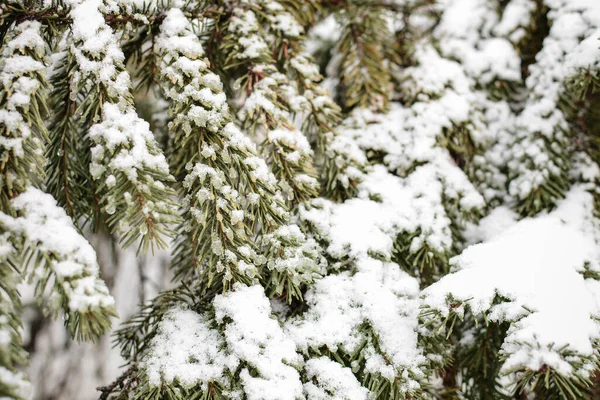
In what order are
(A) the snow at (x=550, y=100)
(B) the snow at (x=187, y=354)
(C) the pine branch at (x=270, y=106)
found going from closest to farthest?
(B) the snow at (x=187, y=354), (C) the pine branch at (x=270, y=106), (A) the snow at (x=550, y=100)

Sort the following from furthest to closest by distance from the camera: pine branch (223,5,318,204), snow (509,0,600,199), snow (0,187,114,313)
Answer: snow (509,0,600,199) < pine branch (223,5,318,204) < snow (0,187,114,313)

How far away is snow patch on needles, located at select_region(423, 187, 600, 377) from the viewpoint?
1.78 feet

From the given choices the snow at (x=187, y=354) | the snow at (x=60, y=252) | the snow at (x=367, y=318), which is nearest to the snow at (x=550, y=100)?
the snow at (x=367, y=318)

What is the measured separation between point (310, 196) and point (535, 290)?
0.41 m

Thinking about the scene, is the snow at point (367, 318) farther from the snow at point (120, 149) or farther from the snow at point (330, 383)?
the snow at point (120, 149)

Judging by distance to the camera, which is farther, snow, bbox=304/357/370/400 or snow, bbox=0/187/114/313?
snow, bbox=304/357/370/400

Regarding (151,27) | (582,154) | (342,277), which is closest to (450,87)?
(582,154)

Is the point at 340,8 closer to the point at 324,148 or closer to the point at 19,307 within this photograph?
the point at 324,148

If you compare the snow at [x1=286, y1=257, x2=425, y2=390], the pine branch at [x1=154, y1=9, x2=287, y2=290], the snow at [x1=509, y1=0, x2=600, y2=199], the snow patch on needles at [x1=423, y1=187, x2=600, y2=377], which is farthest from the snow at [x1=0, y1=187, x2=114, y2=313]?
the snow at [x1=509, y1=0, x2=600, y2=199]

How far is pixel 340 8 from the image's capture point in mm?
1008

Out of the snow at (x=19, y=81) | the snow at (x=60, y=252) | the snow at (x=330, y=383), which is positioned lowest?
the snow at (x=330, y=383)

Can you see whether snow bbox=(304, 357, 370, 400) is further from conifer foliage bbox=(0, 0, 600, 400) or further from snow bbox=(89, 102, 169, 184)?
snow bbox=(89, 102, 169, 184)

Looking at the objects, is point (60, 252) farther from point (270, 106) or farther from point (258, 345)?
point (270, 106)

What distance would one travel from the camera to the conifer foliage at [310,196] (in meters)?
0.54
